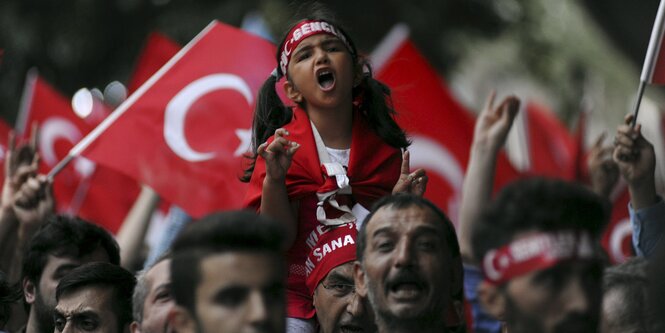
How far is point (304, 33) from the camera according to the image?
6555 millimetres

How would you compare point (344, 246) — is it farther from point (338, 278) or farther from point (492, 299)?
point (492, 299)

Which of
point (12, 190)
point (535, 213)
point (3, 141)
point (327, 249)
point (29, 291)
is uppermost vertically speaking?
point (3, 141)

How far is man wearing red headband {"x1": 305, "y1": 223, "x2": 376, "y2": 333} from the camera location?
611cm

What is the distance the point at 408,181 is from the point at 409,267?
0.98 meters

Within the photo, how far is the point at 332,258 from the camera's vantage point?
6.18 m

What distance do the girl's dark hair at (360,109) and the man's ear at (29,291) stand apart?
1135mm

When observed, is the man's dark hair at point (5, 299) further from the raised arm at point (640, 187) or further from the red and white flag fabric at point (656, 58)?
the red and white flag fabric at point (656, 58)

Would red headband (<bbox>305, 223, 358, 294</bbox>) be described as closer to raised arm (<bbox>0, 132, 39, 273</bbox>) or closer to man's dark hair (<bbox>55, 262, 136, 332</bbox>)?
man's dark hair (<bbox>55, 262, 136, 332</bbox>)

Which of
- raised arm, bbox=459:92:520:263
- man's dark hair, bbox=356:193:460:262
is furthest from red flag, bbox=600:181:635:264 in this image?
man's dark hair, bbox=356:193:460:262

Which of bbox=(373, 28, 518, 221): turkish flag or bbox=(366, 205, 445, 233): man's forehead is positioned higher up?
bbox=(373, 28, 518, 221): turkish flag

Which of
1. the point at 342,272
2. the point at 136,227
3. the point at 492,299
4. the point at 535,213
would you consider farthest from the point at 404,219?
the point at 136,227

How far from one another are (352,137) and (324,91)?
0.23 m

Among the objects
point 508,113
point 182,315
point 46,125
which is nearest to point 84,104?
point 46,125

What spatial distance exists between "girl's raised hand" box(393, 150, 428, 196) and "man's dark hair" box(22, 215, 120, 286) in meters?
1.72
